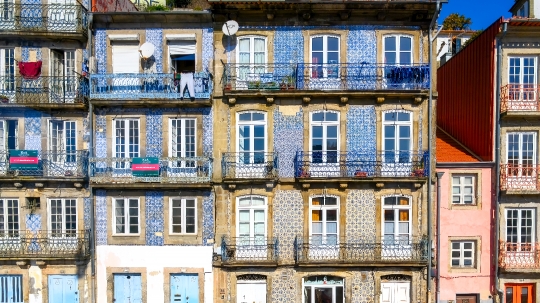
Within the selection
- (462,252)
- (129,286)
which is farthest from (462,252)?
(129,286)

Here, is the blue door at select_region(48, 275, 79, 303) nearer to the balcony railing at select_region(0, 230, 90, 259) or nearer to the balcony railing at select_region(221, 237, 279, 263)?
the balcony railing at select_region(0, 230, 90, 259)

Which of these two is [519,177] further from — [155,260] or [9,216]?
[9,216]

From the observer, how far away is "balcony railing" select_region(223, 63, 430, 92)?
16469 millimetres

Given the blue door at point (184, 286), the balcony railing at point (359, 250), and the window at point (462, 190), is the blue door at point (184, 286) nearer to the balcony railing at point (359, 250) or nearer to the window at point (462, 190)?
the balcony railing at point (359, 250)

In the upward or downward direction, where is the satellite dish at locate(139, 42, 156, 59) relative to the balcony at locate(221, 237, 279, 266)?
upward

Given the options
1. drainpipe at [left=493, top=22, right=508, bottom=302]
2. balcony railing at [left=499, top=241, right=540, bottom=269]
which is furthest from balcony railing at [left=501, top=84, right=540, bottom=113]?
balcony railing at [left=499, top=241, right=540, bottom=269]

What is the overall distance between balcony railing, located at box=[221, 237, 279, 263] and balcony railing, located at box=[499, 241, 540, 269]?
9664 mm

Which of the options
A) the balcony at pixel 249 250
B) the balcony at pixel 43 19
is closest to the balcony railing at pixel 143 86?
the balcony at pixel 43 19

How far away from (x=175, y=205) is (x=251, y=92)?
19.1 feet

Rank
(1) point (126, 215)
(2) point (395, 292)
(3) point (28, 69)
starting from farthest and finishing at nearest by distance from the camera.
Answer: (1) point (126, 215) → (2) point (395, 292) → (3) point (28, 69)

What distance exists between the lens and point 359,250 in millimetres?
16531

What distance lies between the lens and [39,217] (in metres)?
17.1

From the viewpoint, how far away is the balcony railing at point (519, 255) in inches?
663

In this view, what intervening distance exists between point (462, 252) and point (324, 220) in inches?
248
